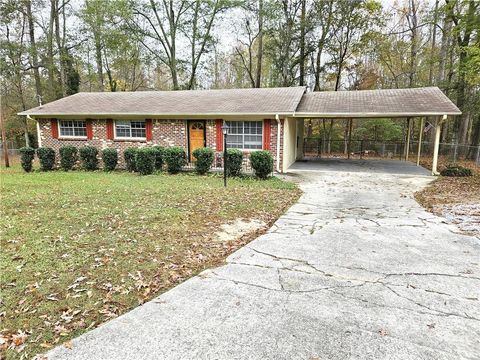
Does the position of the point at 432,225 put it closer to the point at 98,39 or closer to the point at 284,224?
the point at 284,224

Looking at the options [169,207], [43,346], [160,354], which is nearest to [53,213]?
[169,207]

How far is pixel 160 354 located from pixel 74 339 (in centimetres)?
76

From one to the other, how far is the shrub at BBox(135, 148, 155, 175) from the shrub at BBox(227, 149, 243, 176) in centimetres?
323

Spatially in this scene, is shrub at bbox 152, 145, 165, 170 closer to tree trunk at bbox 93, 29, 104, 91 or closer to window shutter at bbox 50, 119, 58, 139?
window shutter at bbox 50, 119, 58, 139

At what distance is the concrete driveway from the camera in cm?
239

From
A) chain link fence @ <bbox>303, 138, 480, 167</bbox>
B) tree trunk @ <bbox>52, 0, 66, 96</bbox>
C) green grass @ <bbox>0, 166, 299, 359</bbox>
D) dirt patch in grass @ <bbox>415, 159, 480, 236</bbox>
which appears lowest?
dirt patch in grass @ <bbox>415, 159, 480, 236</bbox>

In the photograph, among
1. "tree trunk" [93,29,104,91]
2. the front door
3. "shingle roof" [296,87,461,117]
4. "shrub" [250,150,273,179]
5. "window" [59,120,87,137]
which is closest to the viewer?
"shrub" [250,150,273,179]

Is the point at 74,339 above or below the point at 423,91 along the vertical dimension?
below

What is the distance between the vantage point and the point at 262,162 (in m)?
10.4

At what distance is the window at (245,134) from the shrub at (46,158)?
7800 millimetres

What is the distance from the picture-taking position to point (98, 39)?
23.7m

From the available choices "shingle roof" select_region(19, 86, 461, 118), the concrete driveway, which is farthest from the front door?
the concrete driveway

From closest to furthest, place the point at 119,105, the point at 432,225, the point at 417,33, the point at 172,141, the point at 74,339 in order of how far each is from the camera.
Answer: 1. the point at 74,339
2. the point at 432,225
3. the point at 172,141
4. the point at 119,105
5. the point at 417,33

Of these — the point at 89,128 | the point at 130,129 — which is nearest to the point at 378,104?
the point at 130,129
